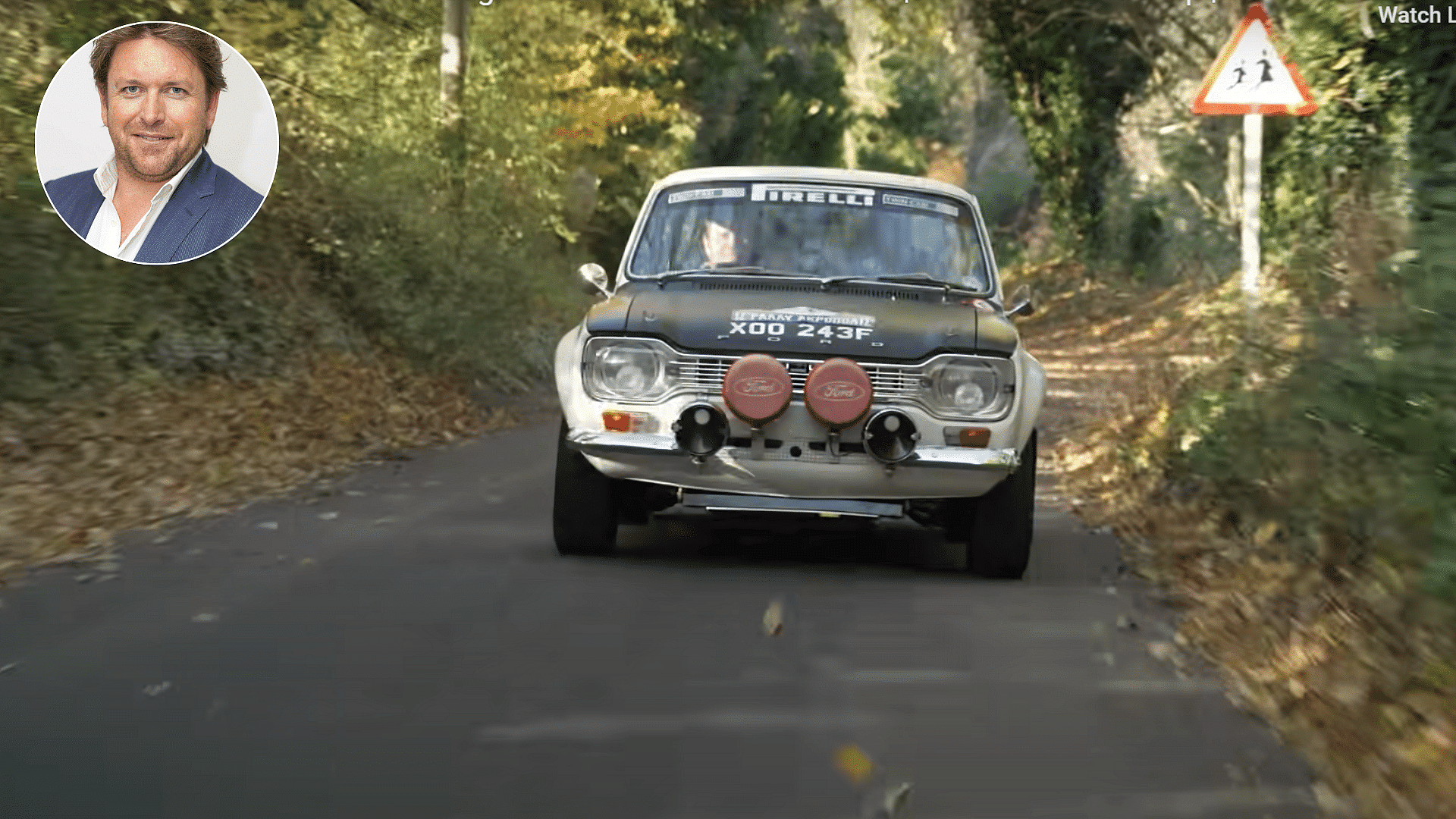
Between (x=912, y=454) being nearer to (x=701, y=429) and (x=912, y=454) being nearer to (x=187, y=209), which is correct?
(x=701, y=429)

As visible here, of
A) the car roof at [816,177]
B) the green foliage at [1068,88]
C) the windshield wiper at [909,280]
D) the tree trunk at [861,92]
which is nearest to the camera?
the windshield wiper at [909,280]

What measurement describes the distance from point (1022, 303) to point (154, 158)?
18.9 ft

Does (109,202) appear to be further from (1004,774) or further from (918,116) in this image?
(918,116)

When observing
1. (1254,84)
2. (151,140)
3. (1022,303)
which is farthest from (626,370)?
(1254,84)

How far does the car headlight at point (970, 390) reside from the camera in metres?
8.59

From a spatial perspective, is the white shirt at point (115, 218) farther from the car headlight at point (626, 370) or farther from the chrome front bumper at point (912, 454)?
the chrome front bumper at point (912, 454)

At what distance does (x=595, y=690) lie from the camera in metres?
6.23

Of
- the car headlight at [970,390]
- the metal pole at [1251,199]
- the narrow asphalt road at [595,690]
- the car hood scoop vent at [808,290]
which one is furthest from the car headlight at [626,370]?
the metal pole at [1251,199]

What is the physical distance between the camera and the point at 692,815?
190 inches

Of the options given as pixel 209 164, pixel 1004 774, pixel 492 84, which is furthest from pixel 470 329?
pixel 1004 774

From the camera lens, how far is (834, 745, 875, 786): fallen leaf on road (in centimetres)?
525

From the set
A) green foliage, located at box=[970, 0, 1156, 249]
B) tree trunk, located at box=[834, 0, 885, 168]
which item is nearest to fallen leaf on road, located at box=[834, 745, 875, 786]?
green foliage, located at box=[970, 0, 1156, 249]

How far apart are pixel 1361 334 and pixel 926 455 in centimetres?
191

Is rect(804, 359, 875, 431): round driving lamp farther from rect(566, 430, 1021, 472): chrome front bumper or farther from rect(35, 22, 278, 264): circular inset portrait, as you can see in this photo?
rect(35, 22, 278, 264): circular inset portrait
